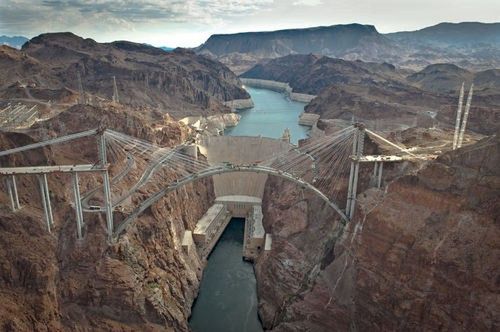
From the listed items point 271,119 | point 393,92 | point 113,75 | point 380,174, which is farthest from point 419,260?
point 113,75

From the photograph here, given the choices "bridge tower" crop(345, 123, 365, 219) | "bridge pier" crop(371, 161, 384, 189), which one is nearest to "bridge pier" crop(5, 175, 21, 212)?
"bridge tower" crop(345, 123, 365, 219)

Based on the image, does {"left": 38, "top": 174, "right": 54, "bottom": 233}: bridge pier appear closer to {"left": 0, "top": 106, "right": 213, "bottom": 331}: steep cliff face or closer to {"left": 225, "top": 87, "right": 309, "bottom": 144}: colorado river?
{"left": 0, "top": 106, "right": 213, "bottom": 331}: steep cliff face

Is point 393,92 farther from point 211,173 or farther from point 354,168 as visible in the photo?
point 211,173

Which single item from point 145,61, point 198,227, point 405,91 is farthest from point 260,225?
point 145,61

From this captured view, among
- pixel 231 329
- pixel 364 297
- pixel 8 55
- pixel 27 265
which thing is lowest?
pixel 231 329

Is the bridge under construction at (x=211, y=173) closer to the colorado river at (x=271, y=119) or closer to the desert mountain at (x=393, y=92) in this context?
the desert mountain at (x=393, y=92)

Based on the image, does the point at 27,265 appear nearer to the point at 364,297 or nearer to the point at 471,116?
the point at 364,297
